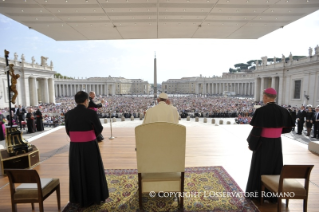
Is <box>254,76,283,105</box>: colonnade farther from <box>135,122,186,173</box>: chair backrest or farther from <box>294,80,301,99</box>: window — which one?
<box>135,122,186,173</box>: chair backrest

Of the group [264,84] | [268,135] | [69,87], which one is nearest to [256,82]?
[264,84]

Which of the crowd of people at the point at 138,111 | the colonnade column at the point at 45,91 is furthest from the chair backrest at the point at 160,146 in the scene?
the colonnade column at the point at 45,91

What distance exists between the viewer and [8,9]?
462 cm

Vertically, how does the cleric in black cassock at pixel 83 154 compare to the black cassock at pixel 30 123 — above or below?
above

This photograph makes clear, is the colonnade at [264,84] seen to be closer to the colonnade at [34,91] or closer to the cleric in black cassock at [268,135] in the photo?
the cleric in black cassock at [268,135]

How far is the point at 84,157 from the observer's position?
2.54 m

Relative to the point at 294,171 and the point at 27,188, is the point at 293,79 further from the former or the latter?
the point at 27,188

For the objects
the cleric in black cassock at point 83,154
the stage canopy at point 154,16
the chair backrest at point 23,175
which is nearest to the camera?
the chair backrest at point 23,175

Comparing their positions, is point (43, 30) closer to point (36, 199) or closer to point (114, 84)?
point (36, 199)

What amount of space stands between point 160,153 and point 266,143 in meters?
1.57

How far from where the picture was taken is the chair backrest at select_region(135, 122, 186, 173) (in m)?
2.25

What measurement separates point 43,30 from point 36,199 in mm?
5952

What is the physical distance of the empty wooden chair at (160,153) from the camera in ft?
7.38

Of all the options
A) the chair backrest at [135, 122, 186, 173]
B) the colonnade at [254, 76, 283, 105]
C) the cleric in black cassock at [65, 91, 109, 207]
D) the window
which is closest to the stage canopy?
the cleric in black cassock at [65, 91, 109, 207]
